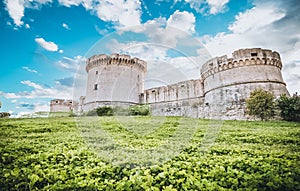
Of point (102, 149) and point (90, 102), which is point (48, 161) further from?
point (90, 102)

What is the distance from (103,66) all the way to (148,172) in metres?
26.3

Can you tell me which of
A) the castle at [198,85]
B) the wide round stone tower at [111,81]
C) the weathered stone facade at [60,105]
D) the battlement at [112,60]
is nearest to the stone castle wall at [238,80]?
the castle at [198,85]

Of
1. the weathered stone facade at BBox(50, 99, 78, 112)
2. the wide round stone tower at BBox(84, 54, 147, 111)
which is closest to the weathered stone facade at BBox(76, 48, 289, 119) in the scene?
the wide round stone tower at BBox(84, 54, 147, 111)

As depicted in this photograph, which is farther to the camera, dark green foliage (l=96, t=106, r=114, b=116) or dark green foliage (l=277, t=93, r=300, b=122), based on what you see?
dark green foliage (l=96, t=106, r=114, b=116)

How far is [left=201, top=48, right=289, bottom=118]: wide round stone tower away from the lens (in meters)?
18.6

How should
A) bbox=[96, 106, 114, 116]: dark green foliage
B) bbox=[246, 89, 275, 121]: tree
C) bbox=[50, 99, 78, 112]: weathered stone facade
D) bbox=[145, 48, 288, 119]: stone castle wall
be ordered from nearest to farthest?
bbox=[246, 89, 275, 121]: tree < bbox=[145, 48, 288, 119]: stone castle wall < bbox=[96, 106, 114, 116]: dark green foliage < bbox=[50, 99, 78, 112]: weathered stone facade

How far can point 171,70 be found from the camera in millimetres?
7664

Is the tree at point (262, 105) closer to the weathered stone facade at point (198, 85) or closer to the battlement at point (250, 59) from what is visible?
the weathered stone facade at point (198, 85)

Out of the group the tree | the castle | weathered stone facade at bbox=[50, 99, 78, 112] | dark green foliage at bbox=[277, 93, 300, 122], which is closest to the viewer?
dark green foliage at bbox=[277, 93, 300, 122]

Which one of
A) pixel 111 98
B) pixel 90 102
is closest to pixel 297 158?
pixel 111 98

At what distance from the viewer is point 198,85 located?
23484mm

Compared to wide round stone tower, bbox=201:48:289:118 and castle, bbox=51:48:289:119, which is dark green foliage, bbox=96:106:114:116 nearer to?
castle, bbox=51:48:289:119

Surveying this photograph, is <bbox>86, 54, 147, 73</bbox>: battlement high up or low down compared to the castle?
up

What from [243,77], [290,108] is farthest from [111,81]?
[290,108]
